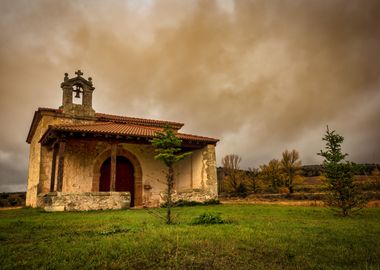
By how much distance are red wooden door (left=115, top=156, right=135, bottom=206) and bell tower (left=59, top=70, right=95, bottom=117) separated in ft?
10.8

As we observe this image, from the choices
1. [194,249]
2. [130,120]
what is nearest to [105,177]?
[130,120]

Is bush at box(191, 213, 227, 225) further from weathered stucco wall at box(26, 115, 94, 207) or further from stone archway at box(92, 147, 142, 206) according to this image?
weathered stucco wall at box(26, 115, 94, 207)

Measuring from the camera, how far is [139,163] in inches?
585

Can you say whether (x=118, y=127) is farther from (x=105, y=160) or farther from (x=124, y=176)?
(x=124, y=176)

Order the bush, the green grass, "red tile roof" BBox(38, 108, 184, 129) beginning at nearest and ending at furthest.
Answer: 1. the green grass
2. the bush
3. "red tile roof" BBox(38, 108, 184, 129)

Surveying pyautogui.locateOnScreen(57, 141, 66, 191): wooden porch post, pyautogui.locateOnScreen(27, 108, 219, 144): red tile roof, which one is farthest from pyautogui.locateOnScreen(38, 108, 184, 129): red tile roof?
pyautogui.locateOnScreen(57, 141, 66, 191): wooden porch post

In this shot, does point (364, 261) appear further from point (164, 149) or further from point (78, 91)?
point (78, 91)

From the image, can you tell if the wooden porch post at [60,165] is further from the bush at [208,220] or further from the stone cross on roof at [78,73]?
the bush at [208,220]

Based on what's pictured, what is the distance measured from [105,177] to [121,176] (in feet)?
2.75

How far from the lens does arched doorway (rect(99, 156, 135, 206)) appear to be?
554 inches

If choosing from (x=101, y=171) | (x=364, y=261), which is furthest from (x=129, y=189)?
(x=364, y=261)

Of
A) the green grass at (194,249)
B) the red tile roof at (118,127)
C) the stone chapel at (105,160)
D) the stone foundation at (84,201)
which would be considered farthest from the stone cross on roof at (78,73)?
the green grass at (194,249)

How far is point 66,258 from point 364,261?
11.1 ft

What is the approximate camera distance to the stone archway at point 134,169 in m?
13.8
